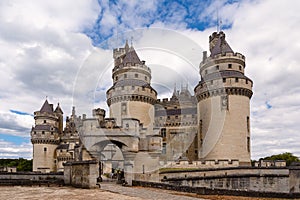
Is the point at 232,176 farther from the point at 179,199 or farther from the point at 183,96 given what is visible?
the point at 183,96

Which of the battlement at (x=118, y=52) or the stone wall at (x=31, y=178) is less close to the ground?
the battlement at (x=118, y=52)

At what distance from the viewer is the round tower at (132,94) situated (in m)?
44.3

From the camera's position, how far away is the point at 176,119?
5200cm

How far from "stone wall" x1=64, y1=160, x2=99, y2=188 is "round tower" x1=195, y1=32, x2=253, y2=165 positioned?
24.5 meters

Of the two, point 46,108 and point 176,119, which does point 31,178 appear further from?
point 46,108

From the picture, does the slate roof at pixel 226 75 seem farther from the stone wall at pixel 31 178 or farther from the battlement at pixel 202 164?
the stone wall at pixel 31 178

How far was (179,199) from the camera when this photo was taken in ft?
45.2

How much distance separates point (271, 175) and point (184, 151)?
21.4 metres

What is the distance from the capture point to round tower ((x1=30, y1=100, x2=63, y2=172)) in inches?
2421

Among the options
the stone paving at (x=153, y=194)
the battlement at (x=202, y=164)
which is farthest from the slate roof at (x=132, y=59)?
the stone paving at (x=153, y=194)

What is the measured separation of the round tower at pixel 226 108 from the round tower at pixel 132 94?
8.25 m

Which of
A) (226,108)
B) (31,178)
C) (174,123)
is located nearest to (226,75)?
(226,108)

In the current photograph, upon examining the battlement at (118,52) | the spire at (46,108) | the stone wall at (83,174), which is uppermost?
the battlement at (118,52)

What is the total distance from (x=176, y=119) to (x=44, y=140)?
2791cm
